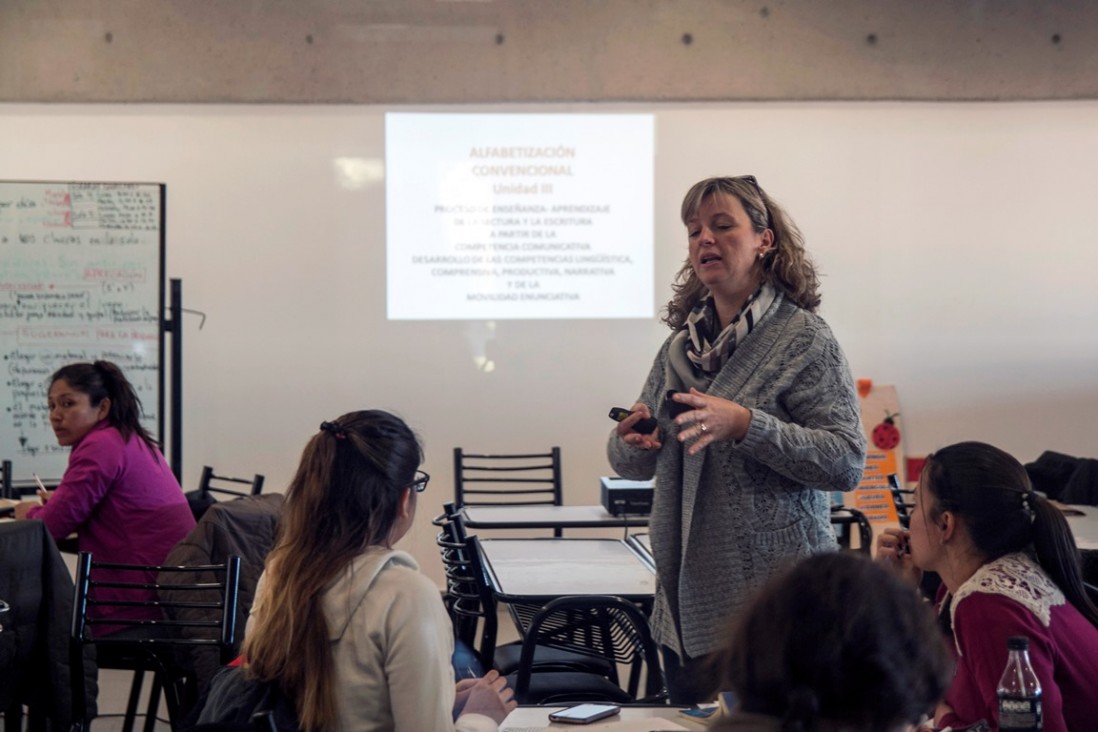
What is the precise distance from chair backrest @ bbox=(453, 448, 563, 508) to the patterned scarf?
3538 mm

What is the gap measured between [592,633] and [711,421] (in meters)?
1.43

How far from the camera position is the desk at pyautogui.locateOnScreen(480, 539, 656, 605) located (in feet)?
9.89

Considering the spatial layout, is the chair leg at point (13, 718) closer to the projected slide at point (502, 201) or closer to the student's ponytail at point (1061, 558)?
the student's ponytail at point (1061, 558)

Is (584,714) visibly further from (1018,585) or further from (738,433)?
(1018,585)

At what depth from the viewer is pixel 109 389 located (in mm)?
3873

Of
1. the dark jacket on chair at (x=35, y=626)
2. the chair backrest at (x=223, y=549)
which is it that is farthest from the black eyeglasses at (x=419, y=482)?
the dark jacket on chair at (x=35, y=626)

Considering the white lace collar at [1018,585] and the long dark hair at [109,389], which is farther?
the long dark hair at [109,389]

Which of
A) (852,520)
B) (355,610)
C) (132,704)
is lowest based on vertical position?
(132,704)

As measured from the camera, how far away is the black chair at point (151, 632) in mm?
2686

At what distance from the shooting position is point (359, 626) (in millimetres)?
1687

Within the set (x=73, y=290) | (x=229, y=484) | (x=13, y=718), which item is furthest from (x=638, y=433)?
(x=229, y=484)

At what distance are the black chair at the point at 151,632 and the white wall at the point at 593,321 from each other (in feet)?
7.85

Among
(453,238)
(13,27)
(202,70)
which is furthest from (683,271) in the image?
(13,27)

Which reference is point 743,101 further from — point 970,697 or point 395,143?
point 970,697
